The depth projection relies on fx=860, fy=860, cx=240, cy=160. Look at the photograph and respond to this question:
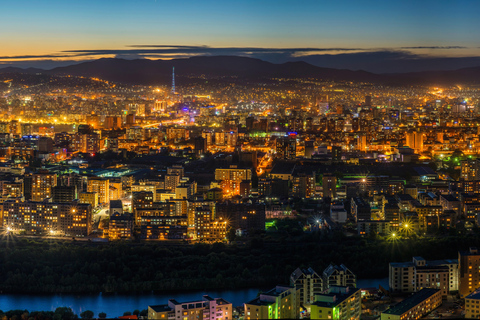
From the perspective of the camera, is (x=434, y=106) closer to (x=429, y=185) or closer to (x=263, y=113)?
(x=263, y=113)

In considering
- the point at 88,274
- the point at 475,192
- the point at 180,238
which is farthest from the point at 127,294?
the point at 475,192

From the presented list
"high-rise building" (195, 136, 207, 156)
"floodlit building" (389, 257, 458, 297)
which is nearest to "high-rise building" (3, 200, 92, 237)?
"floodlit building" (389, 257, 458, 297)

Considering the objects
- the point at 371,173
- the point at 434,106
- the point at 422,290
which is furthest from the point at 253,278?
the point at 434,106

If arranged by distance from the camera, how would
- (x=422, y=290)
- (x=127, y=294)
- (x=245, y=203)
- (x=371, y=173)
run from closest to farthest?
(x=422, y=290) < (x=127, y=294) < (x=245, y=203) < (x=371, y=173)

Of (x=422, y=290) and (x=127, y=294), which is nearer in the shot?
(x=422, y=290)

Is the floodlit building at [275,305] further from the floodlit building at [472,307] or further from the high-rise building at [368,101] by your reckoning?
the high-rise building at [368,101]

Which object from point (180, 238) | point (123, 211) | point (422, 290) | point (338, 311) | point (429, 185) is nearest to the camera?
point (338, 311)

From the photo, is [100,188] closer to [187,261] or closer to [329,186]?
[329,186]

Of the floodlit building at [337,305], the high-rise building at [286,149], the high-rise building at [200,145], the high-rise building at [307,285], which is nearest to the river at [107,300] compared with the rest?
the high-rise building at [307,285]
